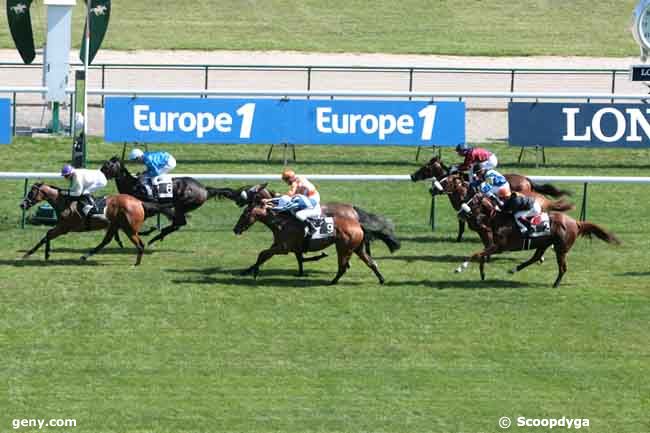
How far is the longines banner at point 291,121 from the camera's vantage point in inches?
930

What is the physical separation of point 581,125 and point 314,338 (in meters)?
11.1

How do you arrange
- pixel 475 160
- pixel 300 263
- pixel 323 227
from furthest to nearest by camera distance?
1. pixel 475 160
2. pixel 300 263
3. pixel 323 227

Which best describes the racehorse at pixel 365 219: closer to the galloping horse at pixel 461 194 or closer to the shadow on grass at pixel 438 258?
the shadow on grass at pixel 438 258

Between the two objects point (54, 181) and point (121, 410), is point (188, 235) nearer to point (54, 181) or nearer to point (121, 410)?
point (54, 181)

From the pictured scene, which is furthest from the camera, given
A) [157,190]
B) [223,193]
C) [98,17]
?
[98,17]

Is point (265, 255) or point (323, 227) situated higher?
point (323, 227)

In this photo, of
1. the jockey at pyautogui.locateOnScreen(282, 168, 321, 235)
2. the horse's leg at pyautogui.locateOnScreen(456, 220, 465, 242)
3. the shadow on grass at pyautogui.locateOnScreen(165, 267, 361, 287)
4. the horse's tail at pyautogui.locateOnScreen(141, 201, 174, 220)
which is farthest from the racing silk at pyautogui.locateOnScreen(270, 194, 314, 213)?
the horse's leg at pyautogui.locateOnScreen(456, 220, 465, 242)

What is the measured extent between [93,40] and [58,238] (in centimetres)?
419

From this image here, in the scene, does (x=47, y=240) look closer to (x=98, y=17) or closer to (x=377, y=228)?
(x=377, y=228)

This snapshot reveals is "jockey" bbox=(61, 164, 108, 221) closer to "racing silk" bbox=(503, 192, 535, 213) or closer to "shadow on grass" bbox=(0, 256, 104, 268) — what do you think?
"shadow on grass" bbox=(0, 256, 104, 268)

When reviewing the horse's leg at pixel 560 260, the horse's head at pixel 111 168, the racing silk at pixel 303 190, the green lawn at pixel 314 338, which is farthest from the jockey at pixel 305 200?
the horse's leg at pixel 560 260

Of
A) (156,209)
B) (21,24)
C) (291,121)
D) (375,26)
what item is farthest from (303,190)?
(375,26)

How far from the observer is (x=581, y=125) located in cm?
2442

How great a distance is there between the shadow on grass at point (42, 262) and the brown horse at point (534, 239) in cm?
444
